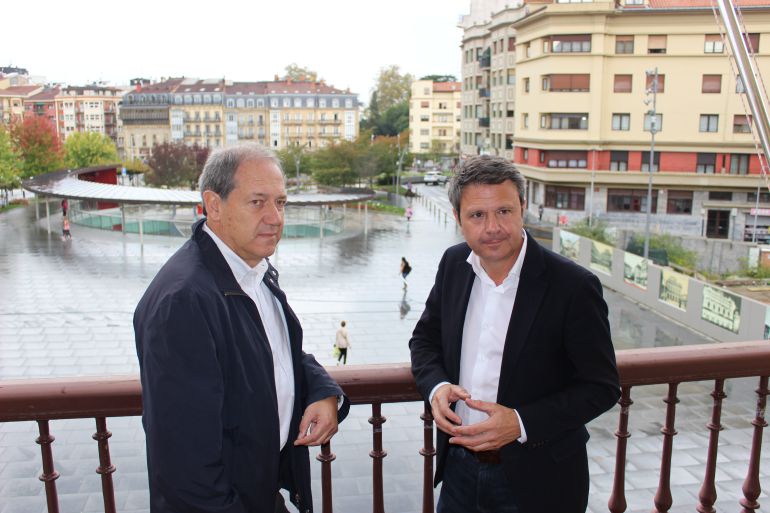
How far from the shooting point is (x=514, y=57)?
50.8 meters

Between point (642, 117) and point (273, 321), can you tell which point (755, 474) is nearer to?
point (273, 321)

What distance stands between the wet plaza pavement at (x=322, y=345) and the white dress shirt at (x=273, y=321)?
182 inches

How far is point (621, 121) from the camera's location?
41.0 metres

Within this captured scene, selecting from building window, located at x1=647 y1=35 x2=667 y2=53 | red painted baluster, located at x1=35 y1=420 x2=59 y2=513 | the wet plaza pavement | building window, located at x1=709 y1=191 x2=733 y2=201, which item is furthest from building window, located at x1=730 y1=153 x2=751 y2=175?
red painted baluster, located at x1=35 y1=420 x2=59 y2=513

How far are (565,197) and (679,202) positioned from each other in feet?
21.4

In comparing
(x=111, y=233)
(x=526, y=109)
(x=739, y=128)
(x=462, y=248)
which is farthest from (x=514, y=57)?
(x=462, y=248)

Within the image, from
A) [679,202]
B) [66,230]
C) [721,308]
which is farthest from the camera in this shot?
[679,202]

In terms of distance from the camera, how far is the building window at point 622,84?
133 feet

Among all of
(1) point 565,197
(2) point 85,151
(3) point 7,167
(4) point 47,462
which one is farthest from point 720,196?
(2) point 85,151

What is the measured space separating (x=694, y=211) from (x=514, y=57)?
17.5 metres

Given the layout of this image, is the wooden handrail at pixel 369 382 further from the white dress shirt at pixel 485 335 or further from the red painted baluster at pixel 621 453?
the white dress shirt at pixel 485 335

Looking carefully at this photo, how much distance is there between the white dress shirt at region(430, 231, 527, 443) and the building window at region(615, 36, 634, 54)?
4136cm

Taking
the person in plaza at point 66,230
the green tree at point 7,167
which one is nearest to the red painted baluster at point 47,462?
the person in plaza at point 66,230

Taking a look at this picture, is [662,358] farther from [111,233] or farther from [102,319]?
[111,233]
